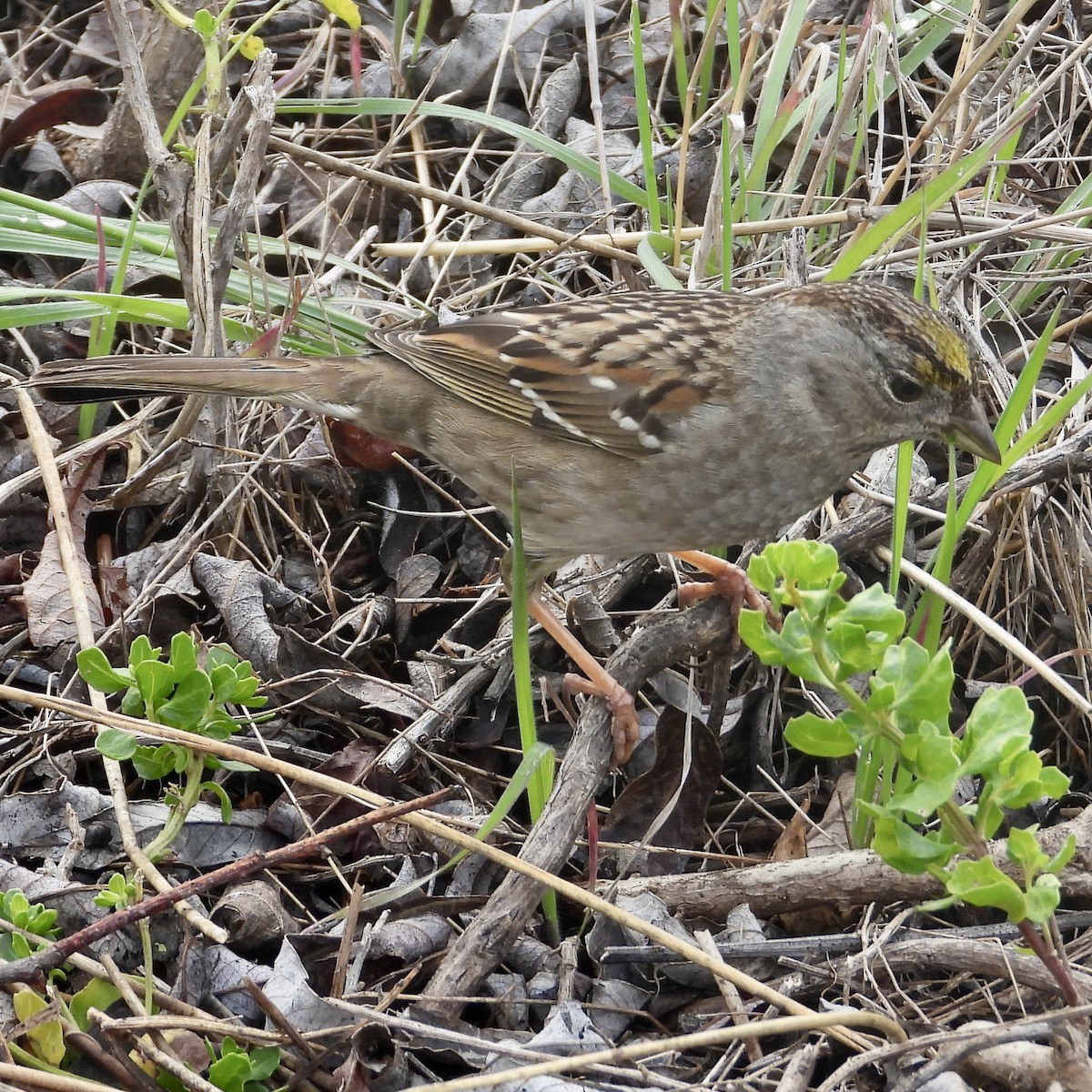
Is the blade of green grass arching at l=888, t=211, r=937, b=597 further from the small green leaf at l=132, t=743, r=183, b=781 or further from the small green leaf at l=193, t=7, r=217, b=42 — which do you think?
the small green leaf at l=193, t=7, r=217, b=42

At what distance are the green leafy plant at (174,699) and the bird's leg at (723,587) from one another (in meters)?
1.20

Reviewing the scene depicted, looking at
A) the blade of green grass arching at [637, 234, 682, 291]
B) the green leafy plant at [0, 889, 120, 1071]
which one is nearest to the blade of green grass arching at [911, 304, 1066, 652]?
the blade of green grass arching at [637, 234, 682, 291]

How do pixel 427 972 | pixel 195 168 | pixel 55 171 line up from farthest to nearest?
1. pixel 55 171
2. pixel 195 168
3. pixel 427 972

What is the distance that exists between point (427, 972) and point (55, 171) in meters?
3.09

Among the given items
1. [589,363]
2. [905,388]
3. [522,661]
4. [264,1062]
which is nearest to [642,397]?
[589,363]

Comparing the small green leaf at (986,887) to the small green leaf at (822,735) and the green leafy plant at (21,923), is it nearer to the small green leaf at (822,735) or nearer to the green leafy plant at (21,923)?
the small green leaf at (822,735)

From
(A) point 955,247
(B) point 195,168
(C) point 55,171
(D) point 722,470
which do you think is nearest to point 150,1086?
(D) point 722,470

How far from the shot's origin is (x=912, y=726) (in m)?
1.75

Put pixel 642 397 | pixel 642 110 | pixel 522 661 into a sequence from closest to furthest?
pixel 522 661, pixel 642 397, pixel 642 110

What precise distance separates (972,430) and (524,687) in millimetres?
1199

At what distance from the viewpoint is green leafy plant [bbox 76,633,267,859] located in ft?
7.39

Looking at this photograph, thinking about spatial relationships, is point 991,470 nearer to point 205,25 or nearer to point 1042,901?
point 1042,901

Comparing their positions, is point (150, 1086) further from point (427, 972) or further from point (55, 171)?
point (55, 171)

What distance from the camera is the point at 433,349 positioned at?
10.9 ft
